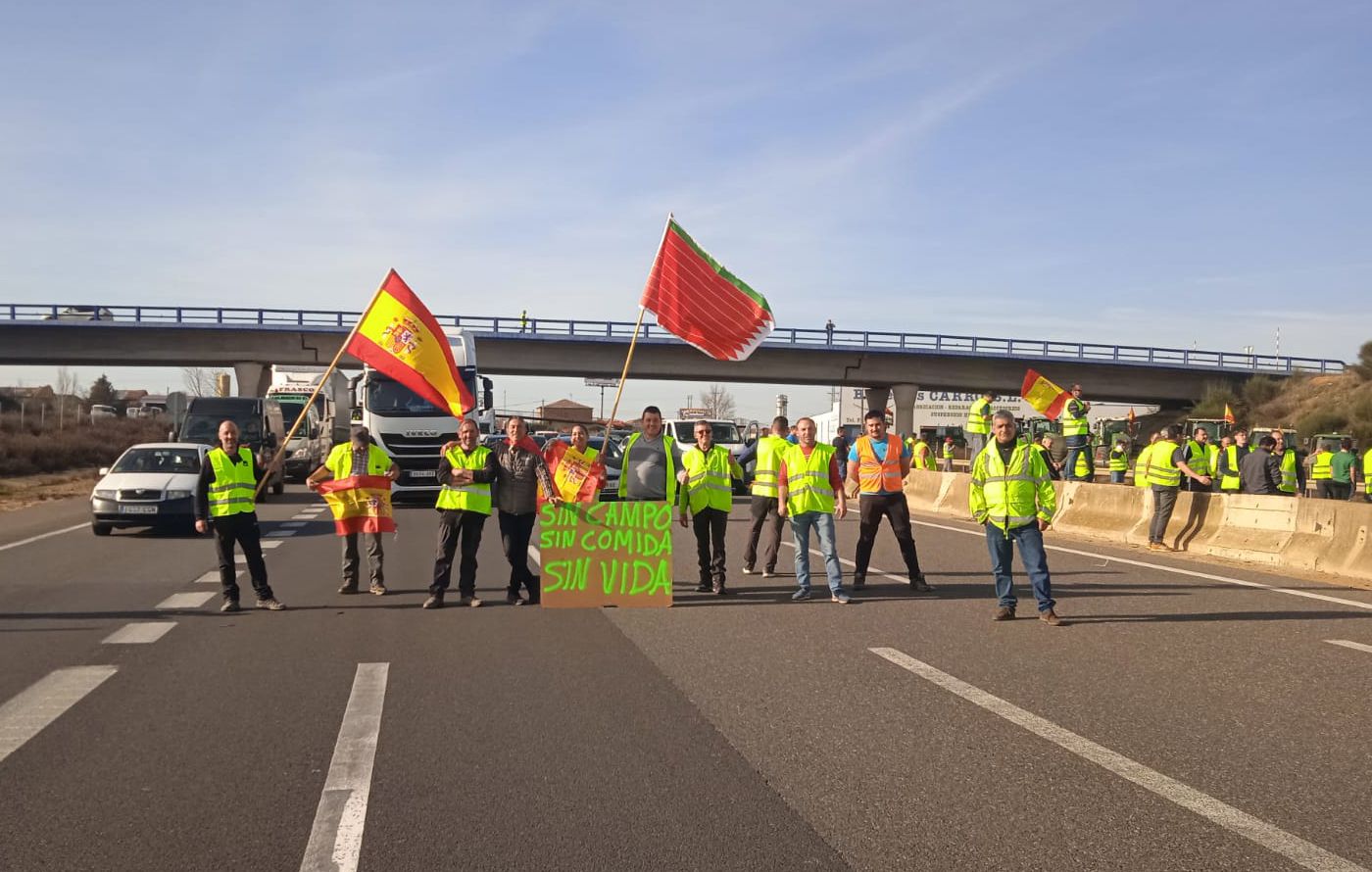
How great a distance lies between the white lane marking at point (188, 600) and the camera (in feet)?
36.3

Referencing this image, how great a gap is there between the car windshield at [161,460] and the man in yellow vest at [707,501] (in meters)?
10.5

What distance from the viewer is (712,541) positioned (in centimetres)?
1228

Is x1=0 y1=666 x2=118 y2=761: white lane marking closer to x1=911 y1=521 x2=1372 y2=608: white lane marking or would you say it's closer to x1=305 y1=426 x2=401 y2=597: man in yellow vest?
x1=305 y1=426 x2=401 y2=597: man in yellow vest

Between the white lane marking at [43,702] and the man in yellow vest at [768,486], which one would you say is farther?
the man in yellow vest at [768,486]

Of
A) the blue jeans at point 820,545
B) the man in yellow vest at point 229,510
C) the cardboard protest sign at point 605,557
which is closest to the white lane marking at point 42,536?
the man in yellow vest at point 229,510

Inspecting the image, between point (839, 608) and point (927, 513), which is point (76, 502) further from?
point (839, 608)

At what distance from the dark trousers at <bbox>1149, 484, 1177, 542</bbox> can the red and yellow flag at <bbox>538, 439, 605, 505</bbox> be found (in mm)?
9075

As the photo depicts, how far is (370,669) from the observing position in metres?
8.08

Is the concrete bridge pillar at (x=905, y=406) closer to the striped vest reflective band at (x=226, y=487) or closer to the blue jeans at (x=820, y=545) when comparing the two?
the blue jeans at (x=820, y=545)

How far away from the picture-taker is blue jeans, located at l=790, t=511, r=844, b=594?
1145 cm

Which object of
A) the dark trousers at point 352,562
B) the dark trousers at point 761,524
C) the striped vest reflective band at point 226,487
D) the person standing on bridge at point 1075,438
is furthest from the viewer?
the person standing on bridge at point 1075,438

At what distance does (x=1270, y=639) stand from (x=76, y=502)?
85.2 feet

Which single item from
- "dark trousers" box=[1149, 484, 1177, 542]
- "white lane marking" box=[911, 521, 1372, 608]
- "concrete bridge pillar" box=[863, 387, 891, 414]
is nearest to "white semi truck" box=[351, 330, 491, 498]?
"white lane marking" box=[911, 521, 1372, 608]

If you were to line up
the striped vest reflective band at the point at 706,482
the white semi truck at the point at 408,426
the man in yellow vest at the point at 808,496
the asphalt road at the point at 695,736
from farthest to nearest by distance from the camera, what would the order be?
1. the white semi truck at the point at 408,426
2. the striped vest reflective band at the point at 706,482
3. the man in yellow vest at the point at 808,496
4. the asphalt road at the point at 695,736
